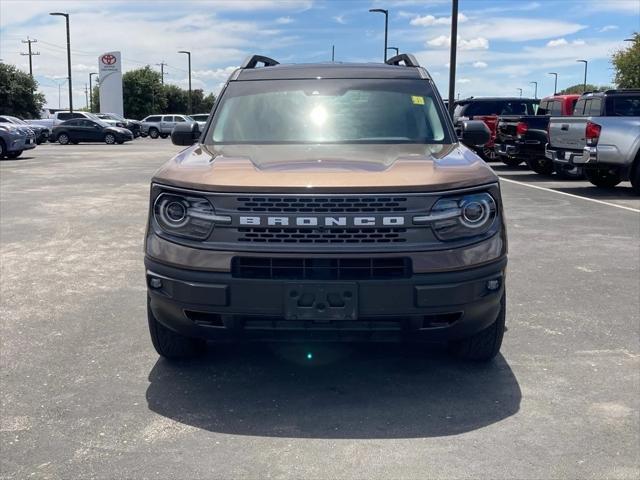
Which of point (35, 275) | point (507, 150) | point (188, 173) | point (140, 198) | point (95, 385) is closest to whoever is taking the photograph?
point (188, 173)

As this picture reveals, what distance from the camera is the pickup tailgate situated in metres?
13.5

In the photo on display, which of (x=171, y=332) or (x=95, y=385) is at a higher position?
(x=171, y=332)

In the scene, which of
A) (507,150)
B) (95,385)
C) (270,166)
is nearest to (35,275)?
(95,385)

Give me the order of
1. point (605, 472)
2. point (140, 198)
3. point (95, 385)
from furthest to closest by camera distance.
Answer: point (140, 198), point (95, 385), point (605, 472)

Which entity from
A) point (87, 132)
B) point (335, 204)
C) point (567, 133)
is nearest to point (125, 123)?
point (87, 132)

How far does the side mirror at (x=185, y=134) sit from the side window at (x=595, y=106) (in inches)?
413

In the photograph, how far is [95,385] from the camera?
154 inches

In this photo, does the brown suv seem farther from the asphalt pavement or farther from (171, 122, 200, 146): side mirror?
(171, 122, 200, 146): side mirror

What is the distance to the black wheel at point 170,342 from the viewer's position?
13.2 ft

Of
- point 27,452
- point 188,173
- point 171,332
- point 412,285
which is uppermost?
point 188,173

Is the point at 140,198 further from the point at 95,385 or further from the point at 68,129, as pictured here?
the point at 68,129

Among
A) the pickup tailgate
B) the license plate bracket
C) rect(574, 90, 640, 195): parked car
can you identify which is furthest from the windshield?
the pickup tailgate

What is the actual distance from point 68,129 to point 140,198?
28535mm

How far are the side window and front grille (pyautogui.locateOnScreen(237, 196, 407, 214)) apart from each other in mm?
11729
